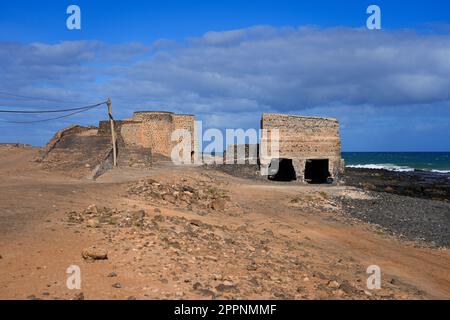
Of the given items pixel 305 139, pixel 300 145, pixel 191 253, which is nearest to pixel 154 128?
pixel 300 145

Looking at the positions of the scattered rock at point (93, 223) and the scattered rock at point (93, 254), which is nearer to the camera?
the scattered rock at point (93, 254)

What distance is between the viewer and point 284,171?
28938 mm

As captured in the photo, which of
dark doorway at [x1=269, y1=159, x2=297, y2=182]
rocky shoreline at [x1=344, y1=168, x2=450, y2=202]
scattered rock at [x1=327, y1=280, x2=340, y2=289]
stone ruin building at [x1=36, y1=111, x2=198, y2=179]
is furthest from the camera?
rocky shoreline at [x1=344, y1=168, x2=450, y2=202]

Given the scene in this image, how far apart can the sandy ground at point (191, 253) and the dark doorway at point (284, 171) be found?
11526 millimetres

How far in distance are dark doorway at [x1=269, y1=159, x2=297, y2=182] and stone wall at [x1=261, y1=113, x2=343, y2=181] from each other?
3.75ft

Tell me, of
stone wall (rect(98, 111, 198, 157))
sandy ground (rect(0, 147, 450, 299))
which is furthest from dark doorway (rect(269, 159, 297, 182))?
sandy ground (rect(0, 147, 450, 299))

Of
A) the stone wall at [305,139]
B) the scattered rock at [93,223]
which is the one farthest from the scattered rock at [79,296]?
the stone wall at [305,139]

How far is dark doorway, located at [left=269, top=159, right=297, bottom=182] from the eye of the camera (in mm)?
27192

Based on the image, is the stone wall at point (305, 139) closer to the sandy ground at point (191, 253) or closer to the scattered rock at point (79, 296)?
the sandy ground at point (191, 253)

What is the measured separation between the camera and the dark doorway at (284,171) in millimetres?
27192

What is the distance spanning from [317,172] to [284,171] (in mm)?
2442

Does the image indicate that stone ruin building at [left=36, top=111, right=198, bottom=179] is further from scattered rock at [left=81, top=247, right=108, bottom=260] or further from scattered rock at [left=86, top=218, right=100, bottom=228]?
scattered rock at [left=81, top=247, right=108, bottom=260]

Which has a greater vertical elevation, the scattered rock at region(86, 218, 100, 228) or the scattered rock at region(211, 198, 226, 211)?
the scattered rock at region(86, 218, 100, 228)
